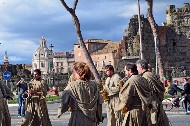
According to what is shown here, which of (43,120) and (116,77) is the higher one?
(116,77)

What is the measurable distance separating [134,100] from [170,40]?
7179 centimetres

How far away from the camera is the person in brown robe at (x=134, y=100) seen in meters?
9.72

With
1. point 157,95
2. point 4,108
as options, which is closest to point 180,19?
point 157,95

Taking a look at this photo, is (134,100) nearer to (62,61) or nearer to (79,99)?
(79,99)

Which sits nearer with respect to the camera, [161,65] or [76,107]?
[76,107]

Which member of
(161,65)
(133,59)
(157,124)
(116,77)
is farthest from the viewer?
(133,59)

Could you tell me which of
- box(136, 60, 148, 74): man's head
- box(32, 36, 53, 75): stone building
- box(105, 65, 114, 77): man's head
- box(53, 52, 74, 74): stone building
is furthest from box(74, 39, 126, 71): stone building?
box(136, 60, 148, 74): man's head

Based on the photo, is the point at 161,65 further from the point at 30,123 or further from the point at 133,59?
the point at 133,59

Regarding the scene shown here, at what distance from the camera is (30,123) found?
1442 centimetres

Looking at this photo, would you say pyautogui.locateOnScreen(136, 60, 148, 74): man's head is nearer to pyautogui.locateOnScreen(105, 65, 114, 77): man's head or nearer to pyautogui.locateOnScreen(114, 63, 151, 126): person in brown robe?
pyautogui.locateOnScreen(114, 63, 151, 126): person in brown robe

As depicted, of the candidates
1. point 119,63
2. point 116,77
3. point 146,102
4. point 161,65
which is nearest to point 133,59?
point 119,63

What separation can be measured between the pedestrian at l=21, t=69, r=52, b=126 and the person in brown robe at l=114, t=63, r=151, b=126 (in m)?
4.96

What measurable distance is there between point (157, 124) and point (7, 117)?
11.0ft

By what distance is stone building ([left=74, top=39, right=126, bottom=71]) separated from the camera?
82713mm
